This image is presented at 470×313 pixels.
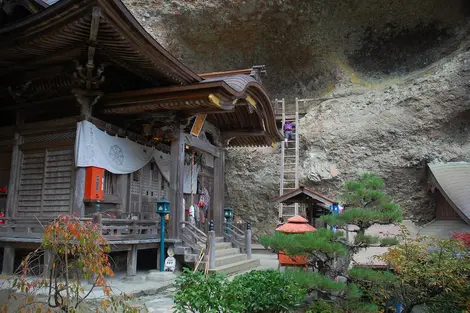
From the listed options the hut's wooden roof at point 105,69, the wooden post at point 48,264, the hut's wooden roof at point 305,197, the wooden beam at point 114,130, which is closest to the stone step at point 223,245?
the hut's wooden roof at point 305,197

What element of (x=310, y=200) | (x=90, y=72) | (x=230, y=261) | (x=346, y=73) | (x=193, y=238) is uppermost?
(x=346, y=73)

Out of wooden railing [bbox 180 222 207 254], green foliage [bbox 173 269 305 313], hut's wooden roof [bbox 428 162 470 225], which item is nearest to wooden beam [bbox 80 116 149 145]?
wooden railing [bbox 180 222 207 254]

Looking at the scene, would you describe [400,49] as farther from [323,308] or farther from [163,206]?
[323,308]

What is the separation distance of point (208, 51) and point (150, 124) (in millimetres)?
13743

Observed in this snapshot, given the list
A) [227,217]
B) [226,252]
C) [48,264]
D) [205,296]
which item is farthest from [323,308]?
[227,217]

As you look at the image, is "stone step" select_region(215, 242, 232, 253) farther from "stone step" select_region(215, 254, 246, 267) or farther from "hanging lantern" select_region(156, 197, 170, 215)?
"hanging lantern" select_region(156, 197, 170, 215)

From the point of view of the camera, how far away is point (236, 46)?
23.1m

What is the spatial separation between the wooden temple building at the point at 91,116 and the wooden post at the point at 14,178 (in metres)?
0.02

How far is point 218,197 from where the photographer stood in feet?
42.3

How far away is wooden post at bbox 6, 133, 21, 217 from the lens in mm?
9438

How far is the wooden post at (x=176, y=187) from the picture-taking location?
9617mm

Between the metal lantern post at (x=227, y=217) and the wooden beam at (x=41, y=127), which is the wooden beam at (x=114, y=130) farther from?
the metal lantern post at (x=227, y=217)

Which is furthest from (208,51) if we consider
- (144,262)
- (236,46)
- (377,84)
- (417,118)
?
(144,262)

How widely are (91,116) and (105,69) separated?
120 centimetres
